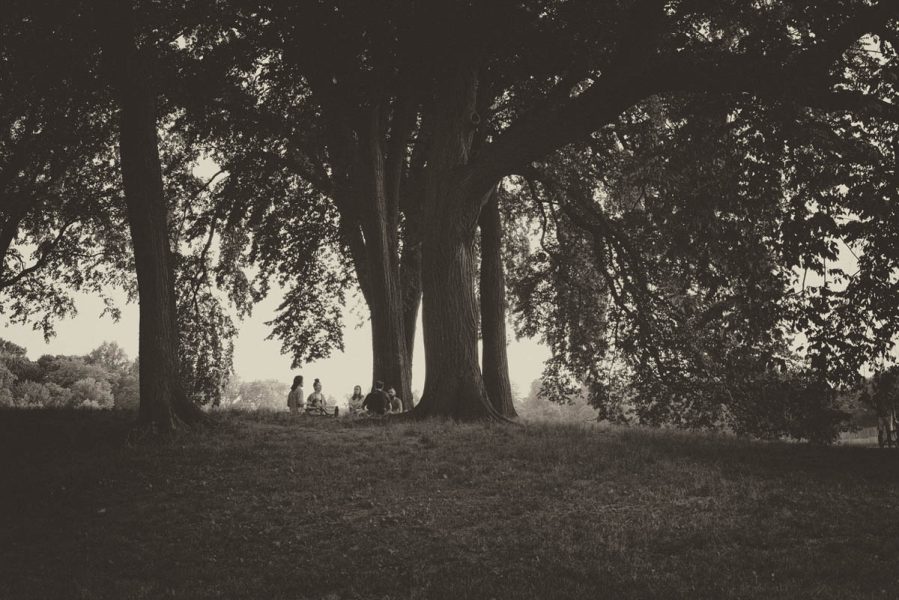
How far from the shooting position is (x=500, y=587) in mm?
6633

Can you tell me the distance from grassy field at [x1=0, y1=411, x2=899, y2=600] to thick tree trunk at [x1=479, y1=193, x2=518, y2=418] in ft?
15.7

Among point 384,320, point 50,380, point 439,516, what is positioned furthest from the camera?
point 50,380

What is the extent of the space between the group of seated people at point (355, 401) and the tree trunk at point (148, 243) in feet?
13.6

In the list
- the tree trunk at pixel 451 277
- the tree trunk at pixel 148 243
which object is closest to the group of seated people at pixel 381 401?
the tree trunk at pixel 451 277

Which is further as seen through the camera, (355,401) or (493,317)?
(355,401)

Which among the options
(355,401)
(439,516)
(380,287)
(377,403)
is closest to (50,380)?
(355,401)

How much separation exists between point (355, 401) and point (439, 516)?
13.0 metres

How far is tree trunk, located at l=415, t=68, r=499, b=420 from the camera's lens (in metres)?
14.6

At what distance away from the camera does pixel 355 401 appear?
70.0ft

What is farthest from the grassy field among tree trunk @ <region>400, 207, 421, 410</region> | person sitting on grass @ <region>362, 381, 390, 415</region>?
tree trunk @ <region>400, 207, 421, 410</region>

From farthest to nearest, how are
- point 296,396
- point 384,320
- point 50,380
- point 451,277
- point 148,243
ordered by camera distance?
point 50,380, point 296,396, point 384,320, point 451,277, point 148,243

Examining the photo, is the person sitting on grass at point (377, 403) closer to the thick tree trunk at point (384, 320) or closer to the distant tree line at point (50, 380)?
the thick tree trunk at point (384, 320)

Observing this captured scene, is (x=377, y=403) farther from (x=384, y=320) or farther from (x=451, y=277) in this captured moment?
(x=451, y=277)

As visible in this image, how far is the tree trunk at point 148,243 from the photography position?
41.8 ft
